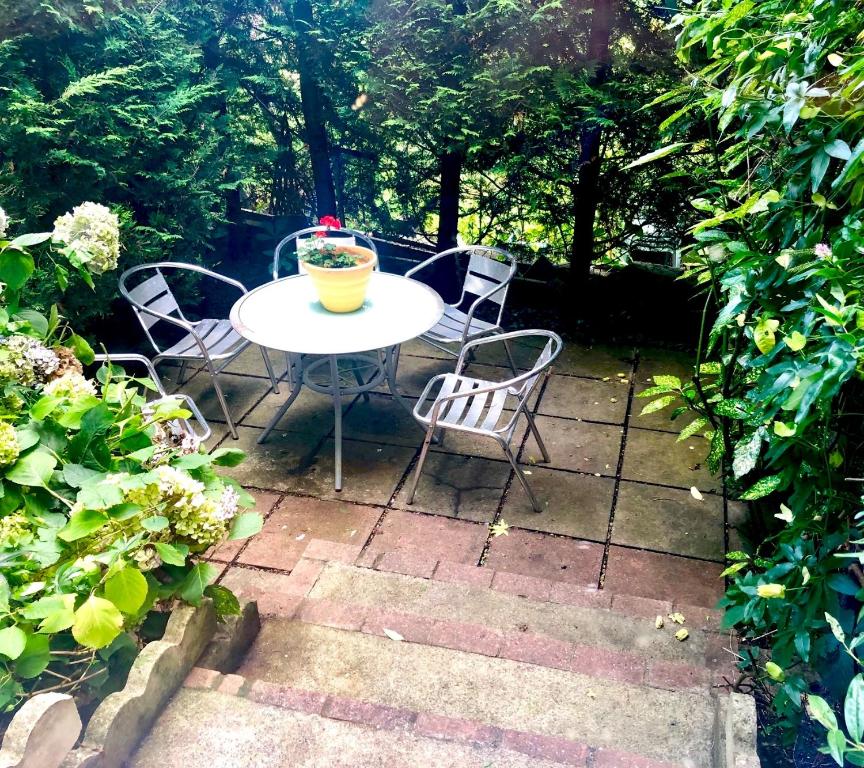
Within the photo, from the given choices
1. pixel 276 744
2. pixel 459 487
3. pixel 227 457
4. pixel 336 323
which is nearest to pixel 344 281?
pixel 336 323

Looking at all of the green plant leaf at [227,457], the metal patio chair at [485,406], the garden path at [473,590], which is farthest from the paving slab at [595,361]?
the green plant leaf at [227,457]

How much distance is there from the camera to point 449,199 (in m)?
5.32

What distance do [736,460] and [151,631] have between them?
5.55 ft

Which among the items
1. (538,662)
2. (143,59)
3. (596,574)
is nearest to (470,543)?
(596,574)

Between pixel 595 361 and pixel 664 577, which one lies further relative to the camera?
pixel 595 361

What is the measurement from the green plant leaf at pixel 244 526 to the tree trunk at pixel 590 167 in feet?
12.1

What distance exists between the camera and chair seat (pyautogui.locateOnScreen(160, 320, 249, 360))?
13.1 ft

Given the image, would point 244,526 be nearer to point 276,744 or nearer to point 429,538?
point 276,744

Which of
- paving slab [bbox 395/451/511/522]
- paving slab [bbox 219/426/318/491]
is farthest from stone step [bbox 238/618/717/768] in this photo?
paving slab [bbox 219/426/318/491]

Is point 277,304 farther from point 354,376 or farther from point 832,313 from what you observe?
point 832,313

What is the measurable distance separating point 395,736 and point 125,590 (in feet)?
2.48

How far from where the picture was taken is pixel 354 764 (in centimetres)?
170

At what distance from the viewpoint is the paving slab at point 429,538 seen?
3232 millimetres

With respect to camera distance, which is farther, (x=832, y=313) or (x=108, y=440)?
(x=108, y=440)
